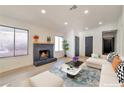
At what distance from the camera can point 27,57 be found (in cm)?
446

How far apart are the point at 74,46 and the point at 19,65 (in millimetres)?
4772

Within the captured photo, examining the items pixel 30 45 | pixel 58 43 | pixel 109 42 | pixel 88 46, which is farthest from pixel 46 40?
pixel 109 42

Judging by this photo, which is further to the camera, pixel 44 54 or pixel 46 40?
pixel 46 40

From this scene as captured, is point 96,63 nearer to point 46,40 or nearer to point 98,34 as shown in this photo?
point 46,40

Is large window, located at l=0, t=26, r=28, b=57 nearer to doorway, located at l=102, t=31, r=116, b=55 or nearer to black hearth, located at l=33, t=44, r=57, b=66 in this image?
black hearth, located at l=33, t=44, r=57, b=66

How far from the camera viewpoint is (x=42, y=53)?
216 inches

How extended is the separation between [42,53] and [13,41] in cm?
199

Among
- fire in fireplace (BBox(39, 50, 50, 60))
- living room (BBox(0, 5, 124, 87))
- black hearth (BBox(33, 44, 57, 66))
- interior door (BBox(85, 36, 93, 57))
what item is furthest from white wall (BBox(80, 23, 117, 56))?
fire in fireplace (BBox(39, 50, 50, 60))

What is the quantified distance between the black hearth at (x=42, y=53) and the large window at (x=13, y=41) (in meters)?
0.68

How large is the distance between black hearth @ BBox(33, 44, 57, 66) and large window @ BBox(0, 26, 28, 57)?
2.22 ft

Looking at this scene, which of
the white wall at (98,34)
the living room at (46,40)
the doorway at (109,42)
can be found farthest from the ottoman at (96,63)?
the doorway at (109,42)

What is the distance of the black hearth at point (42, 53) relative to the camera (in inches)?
191
